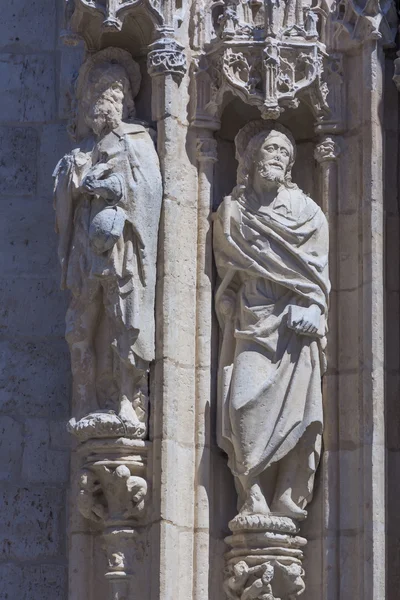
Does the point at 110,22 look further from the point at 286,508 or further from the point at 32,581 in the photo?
the point at 32,581

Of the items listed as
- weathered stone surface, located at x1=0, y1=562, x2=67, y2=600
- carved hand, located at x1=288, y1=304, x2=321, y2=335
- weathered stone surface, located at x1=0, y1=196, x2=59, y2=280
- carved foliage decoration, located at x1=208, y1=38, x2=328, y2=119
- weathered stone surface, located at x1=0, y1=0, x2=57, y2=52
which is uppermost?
weathered stone surface, located at x1=0, y1=0, x2=57, y2=52

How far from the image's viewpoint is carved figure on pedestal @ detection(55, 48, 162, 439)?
1009 centimetres

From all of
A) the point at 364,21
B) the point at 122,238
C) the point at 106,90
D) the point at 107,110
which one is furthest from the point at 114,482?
the point at 364,21

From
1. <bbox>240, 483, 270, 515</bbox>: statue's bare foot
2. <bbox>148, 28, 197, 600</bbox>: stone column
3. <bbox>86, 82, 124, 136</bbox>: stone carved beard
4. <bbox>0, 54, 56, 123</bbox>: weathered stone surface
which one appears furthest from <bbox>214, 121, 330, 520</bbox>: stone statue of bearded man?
<bbox>0, 54, 56, 123</bbox>: weathered stone surface

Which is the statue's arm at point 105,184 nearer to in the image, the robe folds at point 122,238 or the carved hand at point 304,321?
the robe folds at point 122,238

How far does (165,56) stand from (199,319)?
1216mm

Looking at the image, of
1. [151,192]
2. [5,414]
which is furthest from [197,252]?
[5,414]

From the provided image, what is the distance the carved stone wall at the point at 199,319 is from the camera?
1005cm

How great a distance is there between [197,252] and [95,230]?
21.1 inches

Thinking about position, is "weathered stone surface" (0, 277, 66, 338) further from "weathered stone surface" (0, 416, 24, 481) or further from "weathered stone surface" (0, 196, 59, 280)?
"weathered stone surface" (0, 416, 24, 481)

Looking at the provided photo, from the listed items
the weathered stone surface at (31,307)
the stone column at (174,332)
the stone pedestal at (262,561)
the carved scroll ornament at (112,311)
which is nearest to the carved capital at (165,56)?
the stone column at (174,332)

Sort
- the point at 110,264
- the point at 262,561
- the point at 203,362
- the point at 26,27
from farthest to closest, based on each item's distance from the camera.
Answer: the point at 26,27 → the point at 203,362 → the point at 110,264 → the point at 262,561

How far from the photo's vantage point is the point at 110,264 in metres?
10.1

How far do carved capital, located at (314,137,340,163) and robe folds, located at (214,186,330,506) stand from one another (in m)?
0.31
